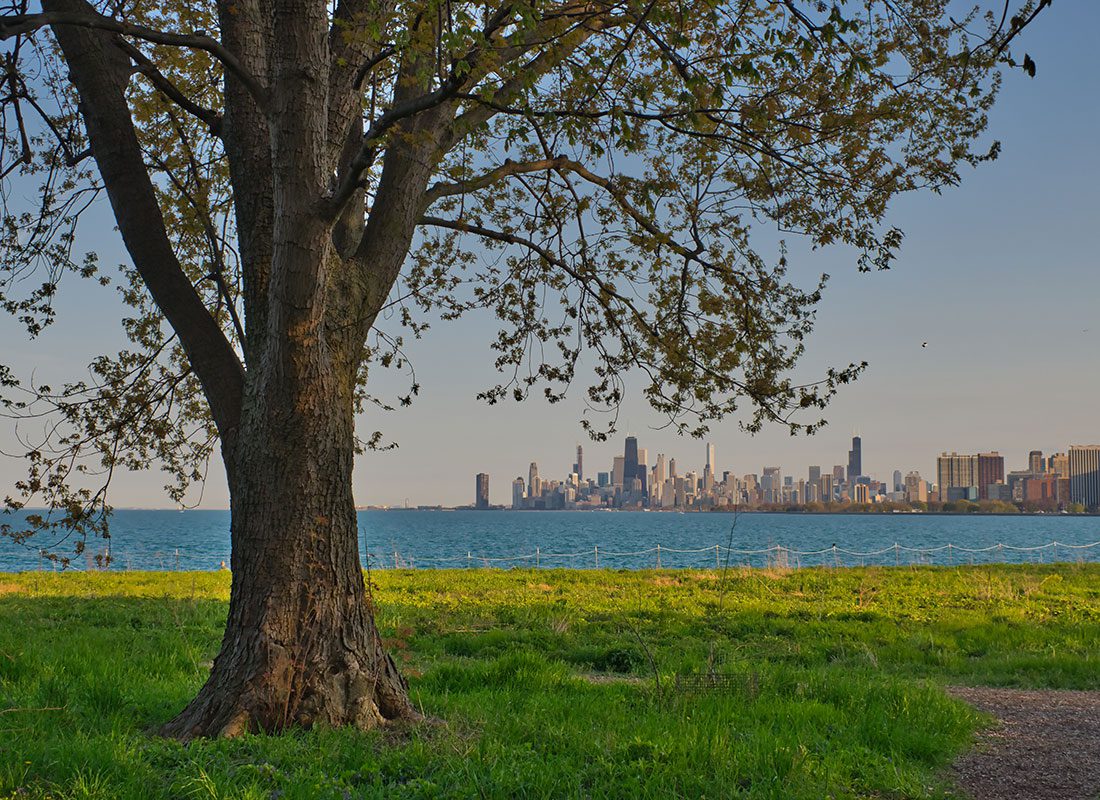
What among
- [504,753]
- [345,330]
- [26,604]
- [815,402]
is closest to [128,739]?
[504,753]

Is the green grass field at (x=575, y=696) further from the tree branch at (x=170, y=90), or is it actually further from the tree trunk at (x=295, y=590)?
the tree branch at (x=170, y=90)

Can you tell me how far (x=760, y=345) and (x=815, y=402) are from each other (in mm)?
1315

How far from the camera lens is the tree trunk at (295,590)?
21.5 feet

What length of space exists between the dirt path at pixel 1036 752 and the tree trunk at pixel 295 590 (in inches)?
166

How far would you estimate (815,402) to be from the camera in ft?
28.0

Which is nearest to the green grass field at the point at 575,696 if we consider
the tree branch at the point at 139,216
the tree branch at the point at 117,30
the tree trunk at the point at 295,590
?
the tree trunk at the point at 295,590

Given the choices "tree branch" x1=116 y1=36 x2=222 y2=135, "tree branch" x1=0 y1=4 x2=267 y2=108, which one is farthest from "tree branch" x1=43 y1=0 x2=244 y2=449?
"tree branch" x1=0 y1=4 x2=267 y2=108

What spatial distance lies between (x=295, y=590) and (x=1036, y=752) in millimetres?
5802

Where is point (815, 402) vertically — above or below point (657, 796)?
above

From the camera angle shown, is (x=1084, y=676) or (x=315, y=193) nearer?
(x=315, y=193)

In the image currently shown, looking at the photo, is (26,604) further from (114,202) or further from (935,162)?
(935,162)

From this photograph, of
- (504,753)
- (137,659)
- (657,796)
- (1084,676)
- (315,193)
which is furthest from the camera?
(1084,676)

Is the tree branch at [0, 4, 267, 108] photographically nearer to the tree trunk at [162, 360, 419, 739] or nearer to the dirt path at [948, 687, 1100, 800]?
the tree trunk at [162, 360, 419, 739]

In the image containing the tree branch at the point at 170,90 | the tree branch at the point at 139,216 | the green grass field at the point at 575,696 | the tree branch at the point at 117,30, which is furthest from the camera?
the tree branch at the point at 170,90
